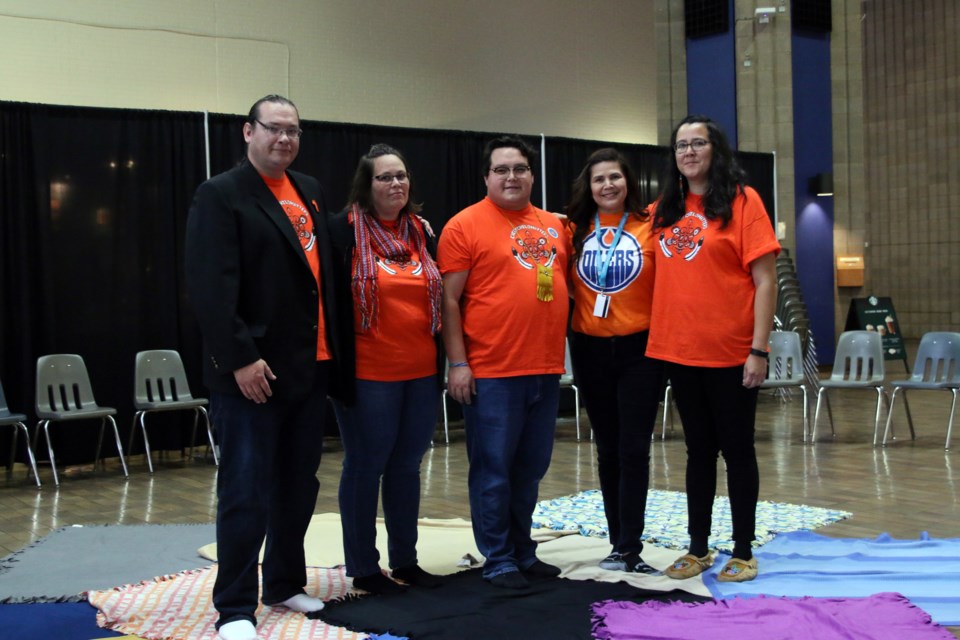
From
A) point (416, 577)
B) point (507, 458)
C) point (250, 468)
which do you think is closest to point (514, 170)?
point (507, 458)

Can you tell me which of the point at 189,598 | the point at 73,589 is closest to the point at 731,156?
the point at 189,598

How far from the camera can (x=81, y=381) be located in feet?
21.4

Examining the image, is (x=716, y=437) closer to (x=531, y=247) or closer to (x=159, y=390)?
(x=531, y=247)

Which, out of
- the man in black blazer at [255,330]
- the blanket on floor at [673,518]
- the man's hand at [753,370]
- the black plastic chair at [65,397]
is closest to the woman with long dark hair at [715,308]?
the man's hand at [753,370]

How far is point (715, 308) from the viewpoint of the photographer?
3.29 meters

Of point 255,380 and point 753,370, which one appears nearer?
point 255,380

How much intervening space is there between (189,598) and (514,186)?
171cm

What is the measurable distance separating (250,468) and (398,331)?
64 centimetres

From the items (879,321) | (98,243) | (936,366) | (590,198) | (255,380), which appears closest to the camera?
(255,380)

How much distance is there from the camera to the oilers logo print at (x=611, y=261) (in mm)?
3428

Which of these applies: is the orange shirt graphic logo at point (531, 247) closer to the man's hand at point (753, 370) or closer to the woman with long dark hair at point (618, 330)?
the woman with long dark hair at point (618, 330)

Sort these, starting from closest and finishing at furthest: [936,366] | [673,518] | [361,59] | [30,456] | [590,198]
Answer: [590,198], [673,518], [30,456], [936,366], [361,59]

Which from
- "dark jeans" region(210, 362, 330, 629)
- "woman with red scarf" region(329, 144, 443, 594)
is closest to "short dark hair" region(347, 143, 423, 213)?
"woman with red scarf" region(329, 144, 443, 594)

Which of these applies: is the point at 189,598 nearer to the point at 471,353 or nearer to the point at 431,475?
the point at 471,353
